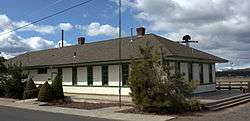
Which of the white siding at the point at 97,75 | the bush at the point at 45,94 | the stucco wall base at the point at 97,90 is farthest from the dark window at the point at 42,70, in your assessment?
the bush at the point at 45,94

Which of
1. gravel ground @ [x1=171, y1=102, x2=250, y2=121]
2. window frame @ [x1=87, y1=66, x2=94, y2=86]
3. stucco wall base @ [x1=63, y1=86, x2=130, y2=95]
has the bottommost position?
gravel ground @ [x1=171, y1=102, x2=250, y2=121]

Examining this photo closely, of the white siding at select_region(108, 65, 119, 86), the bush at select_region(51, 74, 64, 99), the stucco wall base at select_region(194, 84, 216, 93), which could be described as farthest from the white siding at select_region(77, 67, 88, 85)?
the stucco wall base at select_region(194, 84, 216, 93)

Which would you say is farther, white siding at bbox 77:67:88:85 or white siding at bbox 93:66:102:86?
white siding at bbox 77:67:88:85

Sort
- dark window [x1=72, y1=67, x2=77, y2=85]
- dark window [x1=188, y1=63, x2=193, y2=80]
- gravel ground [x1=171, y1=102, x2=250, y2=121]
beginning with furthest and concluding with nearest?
dark window [x1=72, y1=67, x2=77, y2=85], dark window [x1=188, y1=63, x2=193, y2=80], gravel ground [x1=171, y1=102, x2=250, y2=121]

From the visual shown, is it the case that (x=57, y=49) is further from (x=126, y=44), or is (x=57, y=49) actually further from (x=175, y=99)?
(x=175, y=99)

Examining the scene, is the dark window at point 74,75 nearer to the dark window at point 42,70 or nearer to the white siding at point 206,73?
the dark window at point 42,70

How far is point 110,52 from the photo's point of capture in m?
32.6

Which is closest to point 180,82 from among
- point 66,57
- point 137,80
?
point 137,80

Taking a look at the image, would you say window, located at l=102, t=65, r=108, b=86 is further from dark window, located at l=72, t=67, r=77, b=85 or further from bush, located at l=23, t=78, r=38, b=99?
bush, located at l=23, t=78, r=38, b=99

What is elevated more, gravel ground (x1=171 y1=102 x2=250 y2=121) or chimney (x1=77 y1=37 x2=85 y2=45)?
chimney (x1=77 y1=37 x2=85 y2=45)

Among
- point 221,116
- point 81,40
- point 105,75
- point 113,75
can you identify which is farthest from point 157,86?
point 81,40

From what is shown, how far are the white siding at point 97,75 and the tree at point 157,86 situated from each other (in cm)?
1087

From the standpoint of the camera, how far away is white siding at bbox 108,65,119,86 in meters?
31.0

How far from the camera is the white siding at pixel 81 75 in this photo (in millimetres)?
34188
